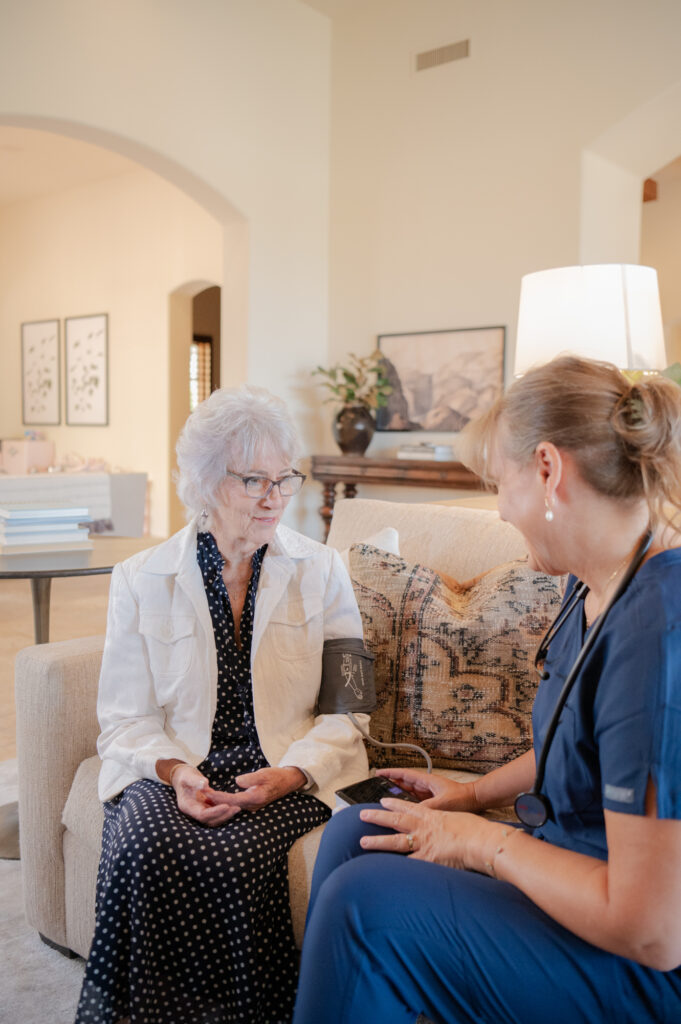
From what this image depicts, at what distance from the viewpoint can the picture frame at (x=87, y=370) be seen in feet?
27.6

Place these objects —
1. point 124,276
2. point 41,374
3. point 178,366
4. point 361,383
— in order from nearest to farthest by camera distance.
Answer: point 361,383
point 178,366
point 124,276
point 41,374

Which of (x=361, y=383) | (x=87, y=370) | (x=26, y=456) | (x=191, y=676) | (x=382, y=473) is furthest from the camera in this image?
(x=26, y=456)

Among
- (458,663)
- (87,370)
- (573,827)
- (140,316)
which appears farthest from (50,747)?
(87,370)

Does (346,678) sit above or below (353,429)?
below

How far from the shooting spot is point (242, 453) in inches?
67.9

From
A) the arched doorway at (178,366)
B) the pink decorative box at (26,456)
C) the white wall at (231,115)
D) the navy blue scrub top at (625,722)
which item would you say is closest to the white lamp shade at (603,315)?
the navy blue scrub top at (625,722)

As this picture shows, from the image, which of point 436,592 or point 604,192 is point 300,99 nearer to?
point 604,192

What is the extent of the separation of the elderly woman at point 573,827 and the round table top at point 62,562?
1.42 metres

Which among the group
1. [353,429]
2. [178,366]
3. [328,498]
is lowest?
[328,498]

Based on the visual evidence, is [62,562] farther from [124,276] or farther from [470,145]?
[124,276]

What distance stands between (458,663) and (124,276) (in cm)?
721

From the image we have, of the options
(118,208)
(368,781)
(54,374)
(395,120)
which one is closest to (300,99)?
(395,120)

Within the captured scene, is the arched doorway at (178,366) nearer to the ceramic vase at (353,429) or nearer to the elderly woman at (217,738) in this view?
the ceramic vase at (353,429)

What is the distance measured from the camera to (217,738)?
1650 mm
